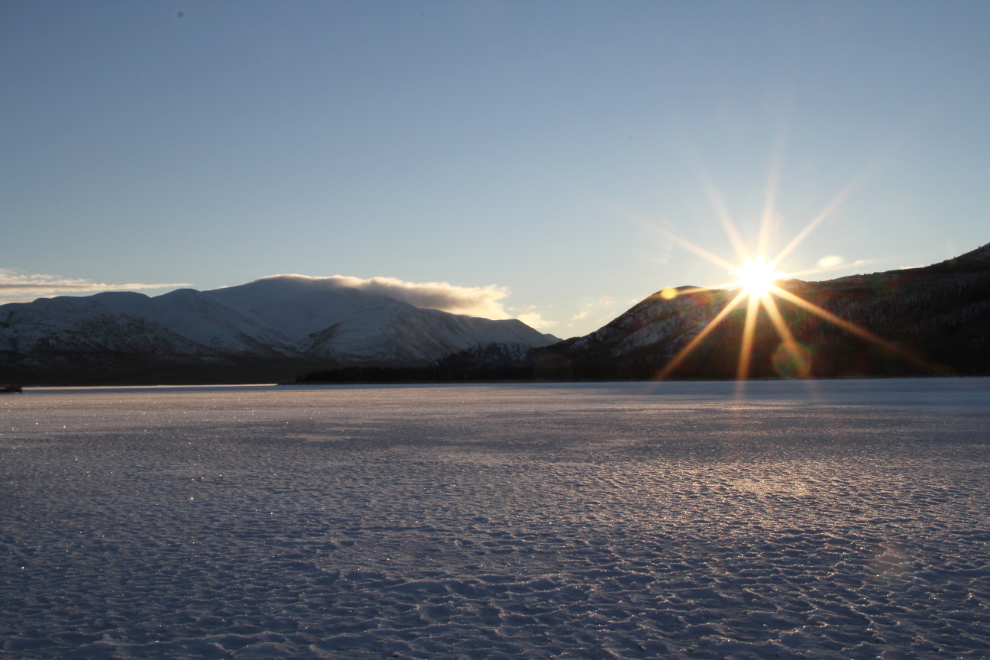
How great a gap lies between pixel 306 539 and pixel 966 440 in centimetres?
1796

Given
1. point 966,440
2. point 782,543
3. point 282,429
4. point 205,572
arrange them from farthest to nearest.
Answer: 1. point 282,429
2. point 966,440
3. point 782,543
4. point 205,572

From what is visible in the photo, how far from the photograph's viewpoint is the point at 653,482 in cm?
1356

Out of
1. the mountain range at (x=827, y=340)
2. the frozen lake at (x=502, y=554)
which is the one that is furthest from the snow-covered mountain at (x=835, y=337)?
the frozen lake at (x=502, y=554)

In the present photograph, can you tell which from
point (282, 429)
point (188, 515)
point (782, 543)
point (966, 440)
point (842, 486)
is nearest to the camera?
point (782, 543)

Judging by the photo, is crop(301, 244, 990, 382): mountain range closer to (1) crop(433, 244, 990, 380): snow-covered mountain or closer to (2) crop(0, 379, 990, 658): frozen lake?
(1) crop(433, 244, 990, 380): snow-covered mountain

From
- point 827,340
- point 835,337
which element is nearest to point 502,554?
point 827,340

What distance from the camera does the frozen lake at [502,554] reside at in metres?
6.12

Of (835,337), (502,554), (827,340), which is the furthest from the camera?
(835,337)

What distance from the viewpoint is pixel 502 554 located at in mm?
8695

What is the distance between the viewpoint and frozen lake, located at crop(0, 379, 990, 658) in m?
6.12

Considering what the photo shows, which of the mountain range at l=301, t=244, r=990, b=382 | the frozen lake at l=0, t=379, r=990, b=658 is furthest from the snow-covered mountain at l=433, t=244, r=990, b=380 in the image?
the frozen lake at l=0, t=379, r=990, b=658

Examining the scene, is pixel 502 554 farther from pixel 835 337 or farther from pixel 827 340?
pixel 835 337

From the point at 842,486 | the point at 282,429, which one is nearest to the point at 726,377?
the point at 282,429

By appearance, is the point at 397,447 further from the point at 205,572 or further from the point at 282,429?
the point at 205,572
